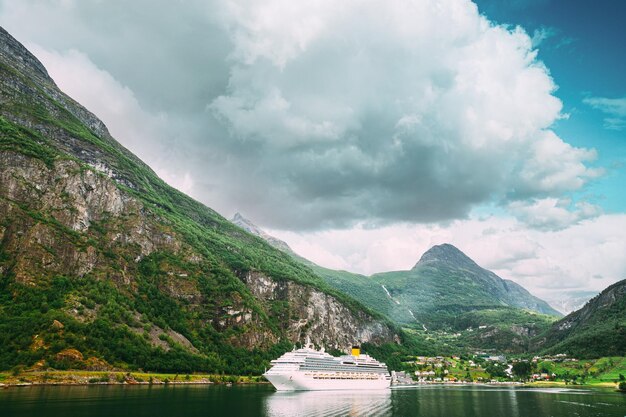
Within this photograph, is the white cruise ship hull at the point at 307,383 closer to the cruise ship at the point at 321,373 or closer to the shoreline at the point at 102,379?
the cruise ship at the point at 321,373

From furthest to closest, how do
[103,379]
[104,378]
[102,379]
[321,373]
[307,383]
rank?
1. [321,373]
2. [307,383]
3. [104,378]
4. [103,379]
5. [102,379]

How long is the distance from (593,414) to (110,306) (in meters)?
183

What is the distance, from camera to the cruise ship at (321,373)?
15212 cm

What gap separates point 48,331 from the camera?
498 feet

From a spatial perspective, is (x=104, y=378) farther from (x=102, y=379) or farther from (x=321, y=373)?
(x=321, y=373)

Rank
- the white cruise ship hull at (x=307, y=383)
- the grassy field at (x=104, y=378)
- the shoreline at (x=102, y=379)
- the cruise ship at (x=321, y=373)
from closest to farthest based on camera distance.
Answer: the shoreline at (x=102, y=379) → the grassy field at (x=104, y=378) → the white cruise ship hull at (x=307, y=383) → the cruise ship at (x=321, y=373)

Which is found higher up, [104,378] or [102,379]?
[104,378]

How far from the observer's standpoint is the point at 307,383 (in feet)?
512

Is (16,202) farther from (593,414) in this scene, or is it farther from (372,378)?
A: (593,414)

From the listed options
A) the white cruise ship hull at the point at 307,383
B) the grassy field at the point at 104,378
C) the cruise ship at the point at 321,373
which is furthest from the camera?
the cruise ship at the point at 321,373

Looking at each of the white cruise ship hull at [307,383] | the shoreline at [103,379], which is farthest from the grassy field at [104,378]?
the white cruise ship hull at [307,383]

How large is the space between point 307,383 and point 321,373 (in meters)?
10.3

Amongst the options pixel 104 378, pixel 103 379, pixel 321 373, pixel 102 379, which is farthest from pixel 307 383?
pixel 102 379

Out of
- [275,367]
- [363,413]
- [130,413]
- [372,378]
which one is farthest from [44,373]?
[372,378]
